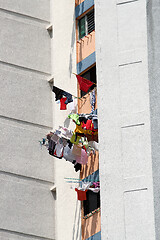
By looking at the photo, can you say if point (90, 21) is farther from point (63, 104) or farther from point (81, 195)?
point (81, 195)

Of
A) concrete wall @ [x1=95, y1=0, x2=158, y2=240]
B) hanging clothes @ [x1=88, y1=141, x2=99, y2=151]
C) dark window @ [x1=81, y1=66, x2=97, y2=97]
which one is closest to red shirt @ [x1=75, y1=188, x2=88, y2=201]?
hanging clothes @ [x1=88, y1=141, x2=99, y2=151]

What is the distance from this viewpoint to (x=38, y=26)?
43.1m

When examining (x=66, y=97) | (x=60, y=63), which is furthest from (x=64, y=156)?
(x=60, y=63)

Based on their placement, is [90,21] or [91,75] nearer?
[91,75]

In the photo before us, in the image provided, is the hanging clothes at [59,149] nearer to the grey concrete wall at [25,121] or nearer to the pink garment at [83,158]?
the pink garment at [83,158]

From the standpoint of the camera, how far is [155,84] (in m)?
30.0

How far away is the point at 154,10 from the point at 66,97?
7958 mm

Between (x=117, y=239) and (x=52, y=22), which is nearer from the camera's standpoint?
(x=117, y=239)

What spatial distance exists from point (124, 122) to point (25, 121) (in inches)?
447

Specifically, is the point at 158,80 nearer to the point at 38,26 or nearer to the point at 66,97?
the point at 66,97

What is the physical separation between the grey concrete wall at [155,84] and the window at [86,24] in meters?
8.66

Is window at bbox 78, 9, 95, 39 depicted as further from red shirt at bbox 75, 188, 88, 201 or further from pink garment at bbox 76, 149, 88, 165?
red shirt at bbox 75, 188, 88, 201

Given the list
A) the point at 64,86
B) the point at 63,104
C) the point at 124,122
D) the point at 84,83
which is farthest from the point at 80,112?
the point at 124,122

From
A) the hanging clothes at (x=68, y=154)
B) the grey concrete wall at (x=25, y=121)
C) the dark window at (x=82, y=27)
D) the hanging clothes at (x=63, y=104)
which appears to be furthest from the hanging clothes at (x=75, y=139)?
the dark window at (x=82, y=27)
